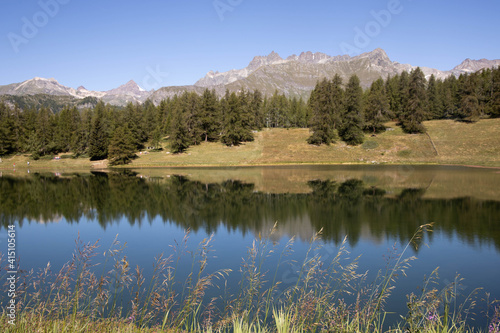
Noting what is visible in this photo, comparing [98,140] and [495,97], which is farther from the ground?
[495,97]

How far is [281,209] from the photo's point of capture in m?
25.1

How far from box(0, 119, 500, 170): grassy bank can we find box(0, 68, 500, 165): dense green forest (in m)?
3.06

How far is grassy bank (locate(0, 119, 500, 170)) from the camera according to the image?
65.1 m

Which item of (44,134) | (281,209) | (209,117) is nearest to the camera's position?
(281,209)

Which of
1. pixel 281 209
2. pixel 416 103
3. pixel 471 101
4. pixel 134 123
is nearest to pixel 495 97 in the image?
pixel 471 101

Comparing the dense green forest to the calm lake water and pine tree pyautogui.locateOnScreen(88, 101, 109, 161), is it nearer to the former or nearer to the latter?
pine tree pyautogui.locateOnScreen(88, 101, 109, 161)

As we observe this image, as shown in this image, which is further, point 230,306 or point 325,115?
point 325,115

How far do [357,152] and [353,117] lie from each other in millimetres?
9899

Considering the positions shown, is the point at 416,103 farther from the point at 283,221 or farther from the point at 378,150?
the point at 283,221

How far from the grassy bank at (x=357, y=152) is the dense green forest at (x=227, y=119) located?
120 inches

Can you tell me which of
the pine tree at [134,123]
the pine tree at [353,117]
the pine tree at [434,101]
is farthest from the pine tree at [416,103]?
the pine tree at [134,123]

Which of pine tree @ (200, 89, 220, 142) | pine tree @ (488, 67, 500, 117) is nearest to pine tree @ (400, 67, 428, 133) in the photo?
pine tree @ (488, 67, 500, 117)

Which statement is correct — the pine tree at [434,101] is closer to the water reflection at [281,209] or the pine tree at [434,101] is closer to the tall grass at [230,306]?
the water reflection at [281,209]

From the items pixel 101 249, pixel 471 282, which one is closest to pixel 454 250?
pixel 471 282
